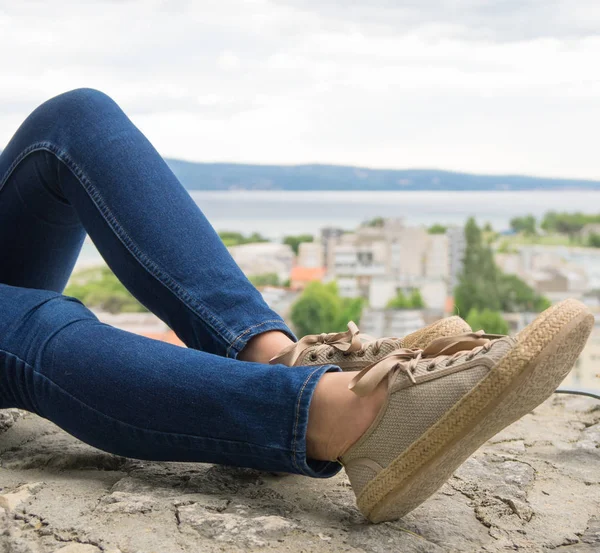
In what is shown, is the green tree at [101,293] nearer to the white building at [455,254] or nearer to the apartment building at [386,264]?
the apartment building at [386,264]

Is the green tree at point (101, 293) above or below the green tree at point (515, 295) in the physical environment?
above

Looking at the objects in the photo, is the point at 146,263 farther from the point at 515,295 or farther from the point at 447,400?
the point at 515,295

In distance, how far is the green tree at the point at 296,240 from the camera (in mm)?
11070

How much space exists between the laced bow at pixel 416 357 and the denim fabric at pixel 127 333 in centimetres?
5

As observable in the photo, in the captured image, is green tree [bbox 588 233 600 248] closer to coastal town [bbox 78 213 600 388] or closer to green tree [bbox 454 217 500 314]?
coastal town [bbox 78 213 600 388]

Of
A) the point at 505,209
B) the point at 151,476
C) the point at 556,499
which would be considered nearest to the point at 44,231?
the point at 151,476

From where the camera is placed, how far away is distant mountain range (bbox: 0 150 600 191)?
7645mm

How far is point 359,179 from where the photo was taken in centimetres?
896

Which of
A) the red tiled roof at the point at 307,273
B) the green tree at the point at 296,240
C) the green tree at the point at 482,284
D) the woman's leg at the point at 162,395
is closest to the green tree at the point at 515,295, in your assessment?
the green tree at the point at 482,284

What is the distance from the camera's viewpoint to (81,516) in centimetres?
74

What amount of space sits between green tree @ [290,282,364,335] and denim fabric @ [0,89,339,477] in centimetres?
A: 1002

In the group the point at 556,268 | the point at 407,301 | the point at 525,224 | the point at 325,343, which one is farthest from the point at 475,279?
the point at 325,343

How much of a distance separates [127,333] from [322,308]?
10.7m

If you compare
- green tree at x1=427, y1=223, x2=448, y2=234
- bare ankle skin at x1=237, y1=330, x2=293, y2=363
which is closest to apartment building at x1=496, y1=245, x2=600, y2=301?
green tree at x1=427, y1=223, x2=448, y2=234
